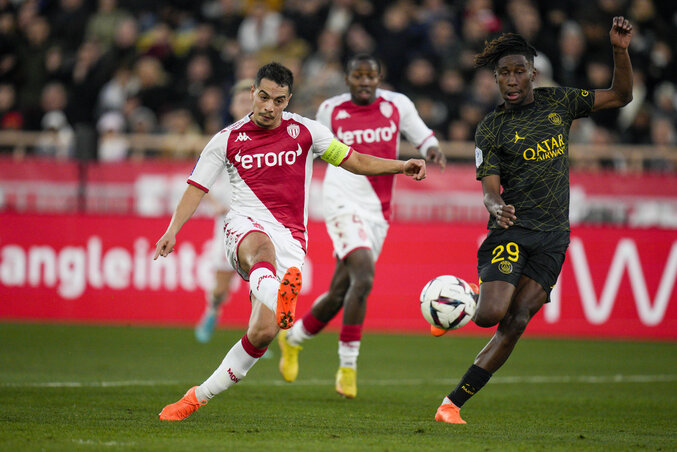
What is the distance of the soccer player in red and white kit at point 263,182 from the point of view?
6965 mm

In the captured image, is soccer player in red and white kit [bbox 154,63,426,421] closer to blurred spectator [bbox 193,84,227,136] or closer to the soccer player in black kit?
the soccer player in black kit

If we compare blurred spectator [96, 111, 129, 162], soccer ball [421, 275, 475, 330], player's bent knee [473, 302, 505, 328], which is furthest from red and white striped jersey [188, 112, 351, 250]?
blurred spectator [96, 111, 129, 162]

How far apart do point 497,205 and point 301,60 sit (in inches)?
472

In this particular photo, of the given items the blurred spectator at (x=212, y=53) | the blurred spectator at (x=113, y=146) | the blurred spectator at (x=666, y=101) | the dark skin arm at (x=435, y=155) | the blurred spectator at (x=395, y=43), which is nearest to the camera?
the dark skin arm at (x=435, y=155)

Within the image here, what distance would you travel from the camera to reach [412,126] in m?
9.50

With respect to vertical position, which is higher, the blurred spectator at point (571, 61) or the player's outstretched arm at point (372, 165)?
the blurred spectator at point (571, 61)

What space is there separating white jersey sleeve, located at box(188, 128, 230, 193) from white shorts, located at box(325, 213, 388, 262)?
6.94 ft

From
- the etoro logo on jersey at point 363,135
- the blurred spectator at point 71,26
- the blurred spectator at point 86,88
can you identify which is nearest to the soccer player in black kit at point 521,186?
the etoro logo on jersey at point 363,135

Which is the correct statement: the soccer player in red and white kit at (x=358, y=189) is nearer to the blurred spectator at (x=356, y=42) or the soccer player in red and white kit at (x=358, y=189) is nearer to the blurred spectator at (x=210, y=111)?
the blurred spectator at (x=210, y=111)

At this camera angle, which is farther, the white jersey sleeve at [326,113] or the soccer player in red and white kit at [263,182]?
the white jersey sleeve at [326,113]

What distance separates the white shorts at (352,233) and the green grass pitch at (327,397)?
4.19 feet

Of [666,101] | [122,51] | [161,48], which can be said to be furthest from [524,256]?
[122,51]

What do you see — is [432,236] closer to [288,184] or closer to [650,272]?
[650,272]

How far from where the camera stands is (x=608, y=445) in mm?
6234
